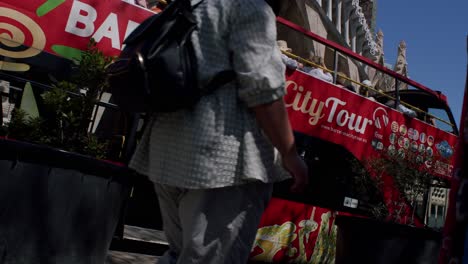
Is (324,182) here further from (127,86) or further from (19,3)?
(127,86)

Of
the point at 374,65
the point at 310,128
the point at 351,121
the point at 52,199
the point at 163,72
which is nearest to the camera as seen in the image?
the point at 163,72

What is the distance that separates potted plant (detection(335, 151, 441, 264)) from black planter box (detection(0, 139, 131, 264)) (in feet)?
7.78

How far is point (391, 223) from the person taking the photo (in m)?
4.45

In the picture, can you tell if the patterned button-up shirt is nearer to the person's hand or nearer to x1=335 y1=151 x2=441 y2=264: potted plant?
the person's hand

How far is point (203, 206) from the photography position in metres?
1.77

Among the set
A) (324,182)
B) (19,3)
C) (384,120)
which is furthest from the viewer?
(384,120)

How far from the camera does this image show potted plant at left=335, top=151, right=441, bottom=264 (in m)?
4.43

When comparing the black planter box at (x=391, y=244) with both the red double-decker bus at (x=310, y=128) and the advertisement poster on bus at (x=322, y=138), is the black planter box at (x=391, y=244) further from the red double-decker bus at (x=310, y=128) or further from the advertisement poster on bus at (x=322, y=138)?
the advertisement poster on bus at (x=322, y=138)

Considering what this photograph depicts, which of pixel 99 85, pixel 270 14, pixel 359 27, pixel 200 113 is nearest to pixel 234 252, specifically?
pixel 200 113

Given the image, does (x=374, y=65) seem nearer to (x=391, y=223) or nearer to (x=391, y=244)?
(x=391, y=223)

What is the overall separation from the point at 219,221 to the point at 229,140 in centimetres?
28

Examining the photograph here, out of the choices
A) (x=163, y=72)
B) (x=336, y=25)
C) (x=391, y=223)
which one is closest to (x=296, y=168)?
(x=163, y=72)

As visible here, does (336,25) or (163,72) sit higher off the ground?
(336,25)

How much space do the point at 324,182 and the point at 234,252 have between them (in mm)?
4531
